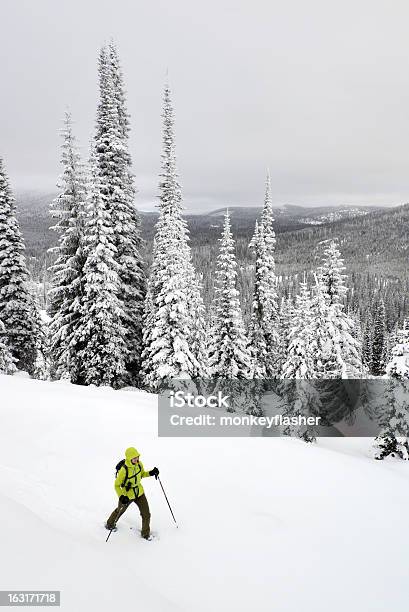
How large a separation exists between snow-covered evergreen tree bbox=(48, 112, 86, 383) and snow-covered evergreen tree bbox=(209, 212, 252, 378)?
31.0 feet

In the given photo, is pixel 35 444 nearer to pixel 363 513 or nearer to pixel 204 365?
pixel 363 513

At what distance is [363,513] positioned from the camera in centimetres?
827

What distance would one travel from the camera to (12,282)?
77.3 feet

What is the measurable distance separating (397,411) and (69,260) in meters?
18.9

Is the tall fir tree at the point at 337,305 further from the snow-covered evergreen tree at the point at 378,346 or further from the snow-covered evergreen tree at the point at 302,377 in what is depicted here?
the snow-covered evergreen tree at the point at 378,346

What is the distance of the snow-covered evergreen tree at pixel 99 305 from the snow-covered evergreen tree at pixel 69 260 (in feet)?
2.73

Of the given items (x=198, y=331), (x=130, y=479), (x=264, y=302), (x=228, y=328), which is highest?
(x=264, y=302)

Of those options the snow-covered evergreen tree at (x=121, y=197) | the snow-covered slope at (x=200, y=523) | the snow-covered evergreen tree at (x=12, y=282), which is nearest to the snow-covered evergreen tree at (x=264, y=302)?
the snow-covered evergreen tree at (x=121, y=197)

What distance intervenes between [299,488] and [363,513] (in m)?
1.45

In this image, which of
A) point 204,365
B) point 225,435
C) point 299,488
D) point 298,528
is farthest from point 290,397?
point 298,528

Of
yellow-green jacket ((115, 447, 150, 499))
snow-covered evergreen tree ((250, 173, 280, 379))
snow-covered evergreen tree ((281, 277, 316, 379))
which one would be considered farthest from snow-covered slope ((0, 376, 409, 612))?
snow-covered evergreen tree ((250, 173, 280, 379))

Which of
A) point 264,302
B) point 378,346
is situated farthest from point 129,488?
point 378,346

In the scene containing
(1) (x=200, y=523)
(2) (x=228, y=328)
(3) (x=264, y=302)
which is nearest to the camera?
(1) (x=200, y=523)

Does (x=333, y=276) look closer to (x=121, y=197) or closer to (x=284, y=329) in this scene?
(x=121, y=197)
